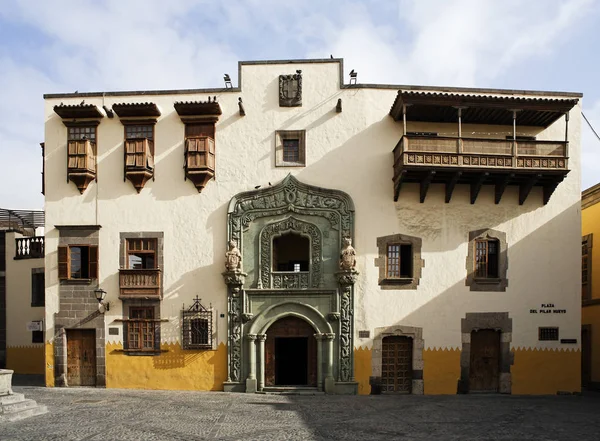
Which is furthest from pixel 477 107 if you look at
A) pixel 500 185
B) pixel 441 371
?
pixel 441 371

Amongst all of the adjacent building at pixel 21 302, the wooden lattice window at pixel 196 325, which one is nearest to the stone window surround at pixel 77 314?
the wooden lattice window at pixel 196 325

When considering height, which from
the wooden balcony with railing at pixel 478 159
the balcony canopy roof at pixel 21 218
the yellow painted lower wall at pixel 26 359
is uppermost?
the wooden balcony with railing at pixel 478 159

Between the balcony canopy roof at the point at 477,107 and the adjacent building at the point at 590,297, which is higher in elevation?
the balcony canopy roof at the point at 477,107

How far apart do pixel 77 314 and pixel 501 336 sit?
15.2 meters

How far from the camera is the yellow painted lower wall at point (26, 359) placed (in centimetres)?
2434

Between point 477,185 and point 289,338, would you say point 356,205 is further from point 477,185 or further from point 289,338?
point 289,338

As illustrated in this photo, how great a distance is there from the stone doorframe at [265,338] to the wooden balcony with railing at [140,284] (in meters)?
3.72

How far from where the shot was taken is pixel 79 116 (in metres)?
20.2

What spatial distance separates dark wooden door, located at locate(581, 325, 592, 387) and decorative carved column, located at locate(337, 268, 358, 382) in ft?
35.0

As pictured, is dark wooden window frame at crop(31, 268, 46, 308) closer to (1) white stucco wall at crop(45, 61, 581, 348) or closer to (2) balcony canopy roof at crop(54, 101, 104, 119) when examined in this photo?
(1) white stucco wall at crop(45, 61, 581, 348)

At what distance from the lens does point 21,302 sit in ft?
81.9

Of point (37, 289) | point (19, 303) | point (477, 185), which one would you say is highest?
point (477, 185)

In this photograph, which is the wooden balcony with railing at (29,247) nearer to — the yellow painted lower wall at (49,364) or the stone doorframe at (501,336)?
the yellow painted lower wall at (49,364)

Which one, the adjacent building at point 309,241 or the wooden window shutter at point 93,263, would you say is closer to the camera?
the adjacent building at point 309,241
